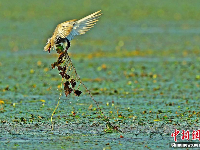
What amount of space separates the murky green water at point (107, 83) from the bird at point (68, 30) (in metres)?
1.36

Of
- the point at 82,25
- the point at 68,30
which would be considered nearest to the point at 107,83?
the point at 82,25

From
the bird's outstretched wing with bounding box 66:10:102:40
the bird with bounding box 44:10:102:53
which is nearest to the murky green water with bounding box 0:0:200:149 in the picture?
the bird with bounding box 44:10:102:53

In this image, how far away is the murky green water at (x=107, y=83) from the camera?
8.66m

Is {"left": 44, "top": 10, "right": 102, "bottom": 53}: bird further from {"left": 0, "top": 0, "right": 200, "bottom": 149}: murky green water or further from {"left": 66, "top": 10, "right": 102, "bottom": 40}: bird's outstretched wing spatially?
{"left": 0, "top": 0, "right": 200, "bottom": 149}: murky green water

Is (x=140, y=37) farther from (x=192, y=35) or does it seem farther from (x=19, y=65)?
(x=19, y=65)

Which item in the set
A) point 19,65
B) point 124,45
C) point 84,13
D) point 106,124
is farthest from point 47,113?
point 84,13

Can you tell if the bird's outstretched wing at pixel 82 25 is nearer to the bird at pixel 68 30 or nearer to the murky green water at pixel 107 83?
the bird at pixel 68 30

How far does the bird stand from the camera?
27.6ft

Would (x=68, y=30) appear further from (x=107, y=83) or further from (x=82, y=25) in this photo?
(x=107, y=83)

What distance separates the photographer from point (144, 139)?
8.34 metres

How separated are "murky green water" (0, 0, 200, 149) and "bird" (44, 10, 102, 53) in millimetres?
1359

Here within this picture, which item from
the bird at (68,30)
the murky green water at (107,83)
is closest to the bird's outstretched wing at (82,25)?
the bird at (68,30)

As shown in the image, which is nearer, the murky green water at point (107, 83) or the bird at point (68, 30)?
the bird at point (68, 30)

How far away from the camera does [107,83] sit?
13414 mm
